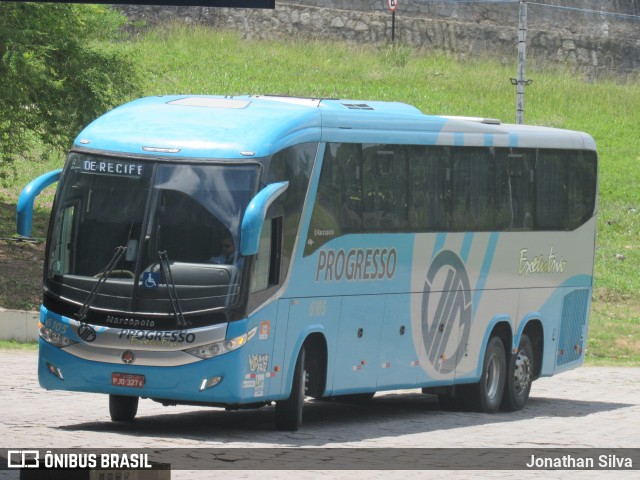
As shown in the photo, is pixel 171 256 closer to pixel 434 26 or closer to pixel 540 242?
pixel 540 242

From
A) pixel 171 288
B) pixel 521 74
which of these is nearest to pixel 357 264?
pixel 171 288

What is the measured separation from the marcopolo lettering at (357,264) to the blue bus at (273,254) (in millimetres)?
22

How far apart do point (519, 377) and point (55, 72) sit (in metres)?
14.5

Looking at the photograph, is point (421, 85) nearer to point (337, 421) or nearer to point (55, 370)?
point (337, 421)

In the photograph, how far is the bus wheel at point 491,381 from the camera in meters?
19.2

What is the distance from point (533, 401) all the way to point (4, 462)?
11.0 meters

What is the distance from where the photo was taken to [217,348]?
47.3ft

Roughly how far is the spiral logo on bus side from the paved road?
77 centimetres

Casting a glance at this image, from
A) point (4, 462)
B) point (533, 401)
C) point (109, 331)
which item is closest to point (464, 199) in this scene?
point (533, 401)

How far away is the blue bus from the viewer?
14.5 meters

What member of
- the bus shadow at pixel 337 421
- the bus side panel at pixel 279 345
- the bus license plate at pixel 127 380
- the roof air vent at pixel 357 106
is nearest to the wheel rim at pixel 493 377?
the bus shadow at pixel 337 421

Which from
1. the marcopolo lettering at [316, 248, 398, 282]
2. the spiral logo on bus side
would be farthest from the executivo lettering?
the marcopolo lettering at [316, 248, 398, 282]

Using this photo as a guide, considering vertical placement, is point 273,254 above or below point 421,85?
above

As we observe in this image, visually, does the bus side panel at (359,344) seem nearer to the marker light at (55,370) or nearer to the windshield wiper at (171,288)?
the windshield wiper at (171,288)
